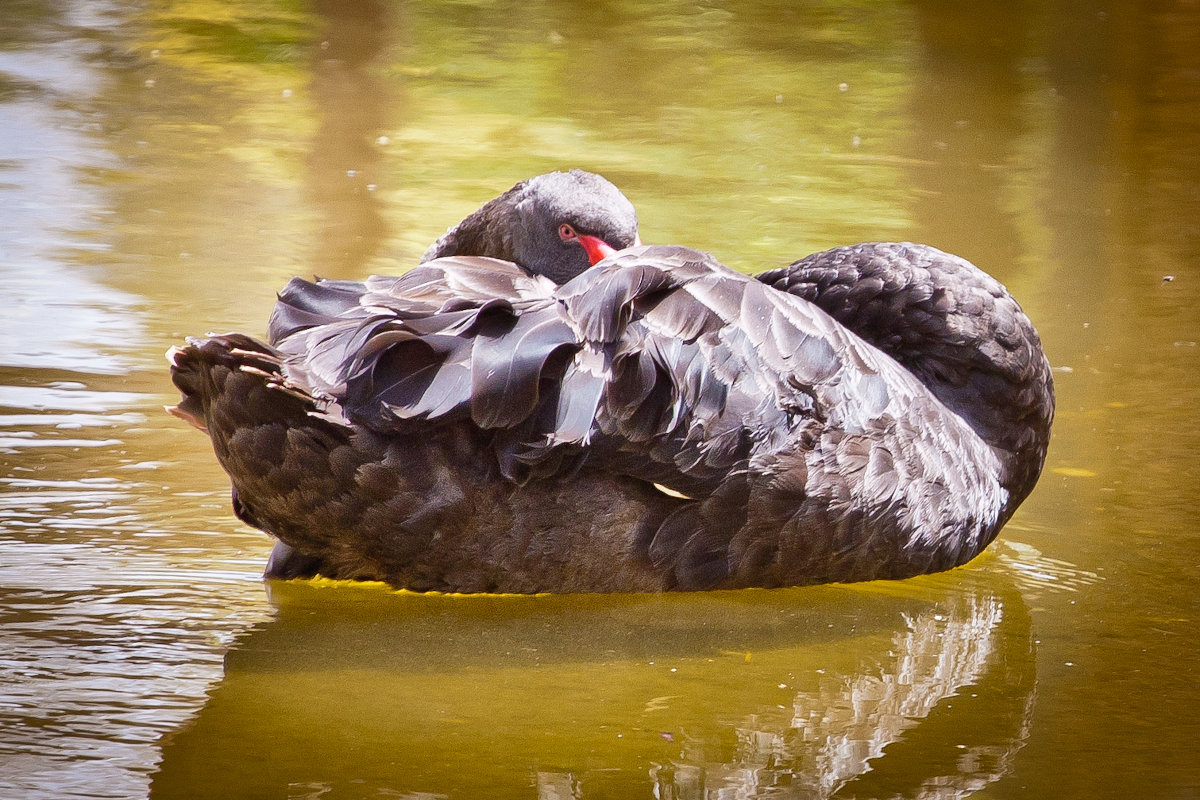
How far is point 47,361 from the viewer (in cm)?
536

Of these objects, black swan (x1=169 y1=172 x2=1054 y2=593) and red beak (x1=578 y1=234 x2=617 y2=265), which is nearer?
black swan (x1=169 y1=172 x2=1054 y2=593)

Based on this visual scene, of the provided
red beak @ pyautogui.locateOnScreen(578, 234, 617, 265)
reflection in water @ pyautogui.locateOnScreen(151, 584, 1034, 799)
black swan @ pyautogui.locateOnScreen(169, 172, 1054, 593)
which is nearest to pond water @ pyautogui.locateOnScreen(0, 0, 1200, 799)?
reflection in water @ pyautogui.locateOnScreen(151, 584, 1034, 799)

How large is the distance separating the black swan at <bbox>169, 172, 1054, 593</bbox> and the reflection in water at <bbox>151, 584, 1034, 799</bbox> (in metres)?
0.12

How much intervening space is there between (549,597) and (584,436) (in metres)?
0.60

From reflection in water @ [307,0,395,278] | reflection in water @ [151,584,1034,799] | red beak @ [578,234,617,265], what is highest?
red beak @ [578,234,617,265]

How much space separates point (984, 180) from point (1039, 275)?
180 cm

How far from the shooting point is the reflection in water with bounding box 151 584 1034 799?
3021 millimetres

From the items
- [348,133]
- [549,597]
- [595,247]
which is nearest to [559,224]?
[595,247]

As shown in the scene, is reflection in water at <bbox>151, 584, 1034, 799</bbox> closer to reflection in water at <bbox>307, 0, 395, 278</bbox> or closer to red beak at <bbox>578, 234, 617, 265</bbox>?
red beak at <bbox>578, 234, 617, 265</bbox>

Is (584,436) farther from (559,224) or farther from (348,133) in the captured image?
(348,133)

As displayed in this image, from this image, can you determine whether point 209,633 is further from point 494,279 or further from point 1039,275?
point 1039,275

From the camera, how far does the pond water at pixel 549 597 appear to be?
10.4ft

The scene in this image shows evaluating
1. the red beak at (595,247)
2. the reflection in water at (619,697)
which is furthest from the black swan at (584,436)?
the red beak at (595,247)

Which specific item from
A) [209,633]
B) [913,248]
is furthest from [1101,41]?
[209,633]
